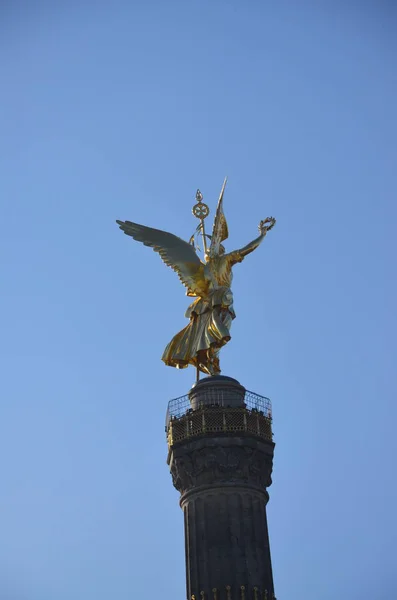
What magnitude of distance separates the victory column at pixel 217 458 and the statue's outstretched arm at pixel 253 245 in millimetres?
100

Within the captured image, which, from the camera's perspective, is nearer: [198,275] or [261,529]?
[261,529]

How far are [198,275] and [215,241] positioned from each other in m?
2.39

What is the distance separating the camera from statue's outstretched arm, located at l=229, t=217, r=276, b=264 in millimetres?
48109

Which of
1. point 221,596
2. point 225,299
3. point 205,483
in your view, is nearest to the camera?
point 221,596

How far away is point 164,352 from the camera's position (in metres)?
46.8

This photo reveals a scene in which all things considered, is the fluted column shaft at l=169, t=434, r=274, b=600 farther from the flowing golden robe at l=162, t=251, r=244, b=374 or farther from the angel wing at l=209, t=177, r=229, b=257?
the angel wing at l=209, t=177, r=229, b=257

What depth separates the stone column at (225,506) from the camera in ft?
131

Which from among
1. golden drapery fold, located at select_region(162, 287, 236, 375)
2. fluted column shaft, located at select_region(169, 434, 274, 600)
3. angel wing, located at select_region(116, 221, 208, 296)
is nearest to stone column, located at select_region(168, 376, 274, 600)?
fluted column shaft, located at select_region(169, 434, 274, 600)

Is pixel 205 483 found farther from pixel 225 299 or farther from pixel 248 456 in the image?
pixel 225 299

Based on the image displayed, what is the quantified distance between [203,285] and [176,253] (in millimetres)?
2311

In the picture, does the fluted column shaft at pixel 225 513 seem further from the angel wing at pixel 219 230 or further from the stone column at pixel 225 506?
the angel wing at pixel 219 230

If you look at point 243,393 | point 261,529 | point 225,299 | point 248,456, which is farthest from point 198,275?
point 261,529

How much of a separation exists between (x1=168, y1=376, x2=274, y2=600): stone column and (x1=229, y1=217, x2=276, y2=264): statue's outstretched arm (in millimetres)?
6651

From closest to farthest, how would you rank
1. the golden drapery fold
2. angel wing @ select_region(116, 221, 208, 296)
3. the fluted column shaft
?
the fluted column shaft → the golden drapery fold → angel wing @ select_region(116, 221, 208, 296)
